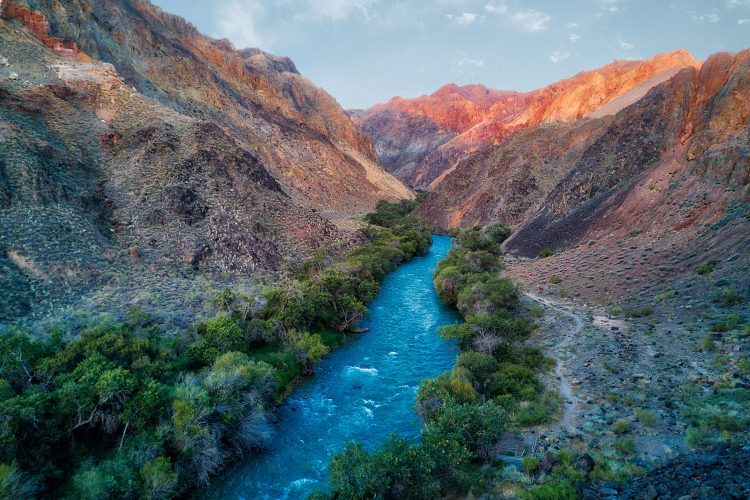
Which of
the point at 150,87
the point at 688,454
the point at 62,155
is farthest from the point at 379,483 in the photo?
the point at 150,87

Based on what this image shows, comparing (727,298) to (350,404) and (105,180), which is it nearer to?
(350,404)

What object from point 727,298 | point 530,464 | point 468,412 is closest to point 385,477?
point 468,412

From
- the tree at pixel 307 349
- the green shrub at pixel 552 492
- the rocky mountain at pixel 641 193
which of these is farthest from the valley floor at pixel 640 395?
the tree at pixel 307 349

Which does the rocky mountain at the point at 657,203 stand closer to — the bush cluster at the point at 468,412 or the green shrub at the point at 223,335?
the bush cluster at the point at 468,412

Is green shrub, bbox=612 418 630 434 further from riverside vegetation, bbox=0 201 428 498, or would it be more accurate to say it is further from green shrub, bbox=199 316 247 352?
green shrub, bbox=199 316 247 352

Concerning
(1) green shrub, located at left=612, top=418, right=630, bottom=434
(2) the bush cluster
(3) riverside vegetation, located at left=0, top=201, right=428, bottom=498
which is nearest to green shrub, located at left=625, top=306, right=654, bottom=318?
(2) the bush cluster

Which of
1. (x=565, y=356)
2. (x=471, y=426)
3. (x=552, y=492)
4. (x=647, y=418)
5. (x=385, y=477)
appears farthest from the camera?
(x=565, y=356)
